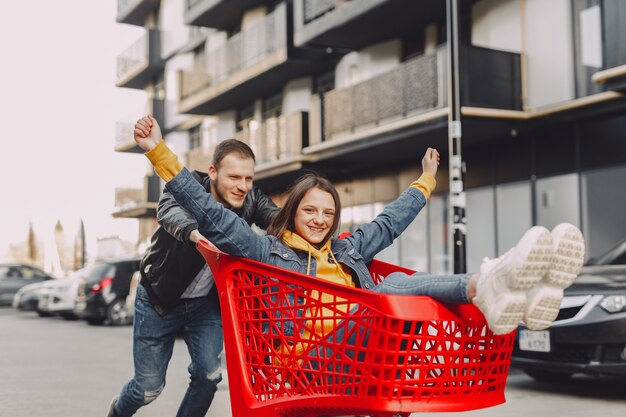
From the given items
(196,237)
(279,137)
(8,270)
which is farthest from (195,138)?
(196,237)

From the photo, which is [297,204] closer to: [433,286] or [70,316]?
[433,286]

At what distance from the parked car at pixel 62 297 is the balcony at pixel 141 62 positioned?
1670 cm

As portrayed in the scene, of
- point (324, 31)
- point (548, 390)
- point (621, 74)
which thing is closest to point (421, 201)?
point (548, 390)

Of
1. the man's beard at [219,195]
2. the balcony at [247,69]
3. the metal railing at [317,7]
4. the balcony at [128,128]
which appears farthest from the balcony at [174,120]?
the man's beard at [219,195]

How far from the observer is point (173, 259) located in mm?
4316

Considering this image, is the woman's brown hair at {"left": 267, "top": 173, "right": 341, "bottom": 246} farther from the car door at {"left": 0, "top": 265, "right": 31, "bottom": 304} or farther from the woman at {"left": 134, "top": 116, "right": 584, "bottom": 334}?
the car door at {"left": 0, "top": 265, "right": 31, "bottom": 304}

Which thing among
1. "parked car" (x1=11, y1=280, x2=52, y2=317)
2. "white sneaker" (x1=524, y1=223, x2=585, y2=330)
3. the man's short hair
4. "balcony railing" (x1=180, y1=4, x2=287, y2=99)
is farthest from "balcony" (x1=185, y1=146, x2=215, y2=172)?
"white sneaker" (x1=524, y1=223, x2=585, y2=330)

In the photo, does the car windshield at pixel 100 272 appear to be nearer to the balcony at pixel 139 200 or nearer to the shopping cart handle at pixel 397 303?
the balcony at pixel 139 200

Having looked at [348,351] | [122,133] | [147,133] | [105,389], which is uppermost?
[122,133]

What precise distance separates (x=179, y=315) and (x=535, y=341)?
160 inches

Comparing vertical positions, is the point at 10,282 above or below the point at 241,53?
below

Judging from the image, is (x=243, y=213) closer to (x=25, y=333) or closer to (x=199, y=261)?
(x=199, y=261)

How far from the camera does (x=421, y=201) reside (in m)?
4.27

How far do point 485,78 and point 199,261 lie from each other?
13.0 metres
